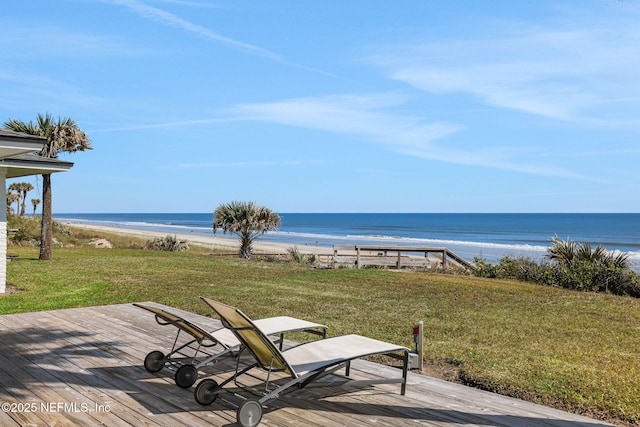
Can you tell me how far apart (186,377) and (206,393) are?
51 cm

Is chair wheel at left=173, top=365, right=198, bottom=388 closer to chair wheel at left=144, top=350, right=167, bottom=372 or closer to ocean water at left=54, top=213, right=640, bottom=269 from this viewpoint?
chair wheel at left=144, top=350, right=167, bottom=372

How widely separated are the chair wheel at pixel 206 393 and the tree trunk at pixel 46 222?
1560cm

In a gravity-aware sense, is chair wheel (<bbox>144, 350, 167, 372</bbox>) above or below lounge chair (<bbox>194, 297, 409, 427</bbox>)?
below

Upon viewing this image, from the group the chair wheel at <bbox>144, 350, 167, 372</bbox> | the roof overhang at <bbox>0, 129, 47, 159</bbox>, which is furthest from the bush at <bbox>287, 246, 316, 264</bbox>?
the chair wheel at <bbox>144, 350, 167, 372</bbox>

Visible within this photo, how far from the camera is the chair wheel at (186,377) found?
449 centimetres

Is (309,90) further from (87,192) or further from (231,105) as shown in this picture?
(87,192)

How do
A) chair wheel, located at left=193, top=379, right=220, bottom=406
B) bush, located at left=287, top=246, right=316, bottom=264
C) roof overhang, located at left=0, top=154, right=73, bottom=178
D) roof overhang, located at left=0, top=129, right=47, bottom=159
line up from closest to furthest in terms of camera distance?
chair wheel, located at left=193, top=379, right=220, bottom=406 → roof overhang, located at left=0, top=129, right=47, bottom=159 → roof overhang, located at left=0, top=154, right=73, bottom=178 → bush, located at left=287, top=246, right=316, bottom=264

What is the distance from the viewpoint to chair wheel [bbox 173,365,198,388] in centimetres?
449

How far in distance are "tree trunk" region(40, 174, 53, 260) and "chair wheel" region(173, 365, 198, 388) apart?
15.1 m

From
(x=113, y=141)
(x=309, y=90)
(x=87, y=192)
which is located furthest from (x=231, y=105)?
(x=87, y=192)

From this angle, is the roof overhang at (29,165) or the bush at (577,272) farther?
the bush at (577,272)

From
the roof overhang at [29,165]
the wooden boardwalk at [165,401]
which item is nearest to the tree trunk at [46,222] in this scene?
the roof overhang at [29,165]

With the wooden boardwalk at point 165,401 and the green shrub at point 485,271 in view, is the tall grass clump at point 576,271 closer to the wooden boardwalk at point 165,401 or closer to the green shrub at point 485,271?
the green shrub at point 485,271

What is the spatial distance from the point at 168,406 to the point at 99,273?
1147 cm
